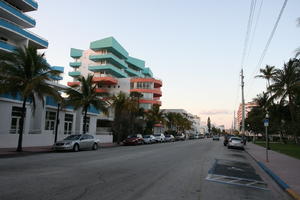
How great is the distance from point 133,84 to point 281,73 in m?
38.3

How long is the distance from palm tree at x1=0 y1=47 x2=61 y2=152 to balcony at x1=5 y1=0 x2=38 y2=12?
57.2 feet

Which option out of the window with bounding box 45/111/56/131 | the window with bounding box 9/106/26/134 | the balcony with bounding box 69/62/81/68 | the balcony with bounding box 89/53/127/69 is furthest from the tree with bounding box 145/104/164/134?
the window with bounding box 9/106/26/134

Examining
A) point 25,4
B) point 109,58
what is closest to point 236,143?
point 25,4

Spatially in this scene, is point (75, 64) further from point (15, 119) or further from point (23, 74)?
point (23, 74)

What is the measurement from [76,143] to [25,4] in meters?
23.1

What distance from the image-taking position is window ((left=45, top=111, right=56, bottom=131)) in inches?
1206

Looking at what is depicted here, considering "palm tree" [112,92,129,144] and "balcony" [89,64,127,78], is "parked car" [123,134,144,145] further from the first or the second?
"balcony" [89,64,127,78]

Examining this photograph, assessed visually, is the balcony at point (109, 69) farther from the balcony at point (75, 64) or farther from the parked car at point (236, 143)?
the parked car at point (236, 143)

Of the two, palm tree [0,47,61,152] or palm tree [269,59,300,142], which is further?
palm tree [269,59,300,142]

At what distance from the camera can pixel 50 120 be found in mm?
31109

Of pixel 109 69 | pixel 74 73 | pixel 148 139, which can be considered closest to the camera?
pixel 148 139

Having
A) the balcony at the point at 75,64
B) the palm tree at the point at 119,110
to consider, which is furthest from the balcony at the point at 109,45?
the palm tree at the point at 119,110

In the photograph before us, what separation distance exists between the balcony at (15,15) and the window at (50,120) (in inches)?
515

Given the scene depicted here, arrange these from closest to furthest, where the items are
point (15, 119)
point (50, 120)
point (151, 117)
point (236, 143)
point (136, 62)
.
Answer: point (15, 119) < point (236, 143) < point (50, 120) < point (151, 117) < point (136, 62)
